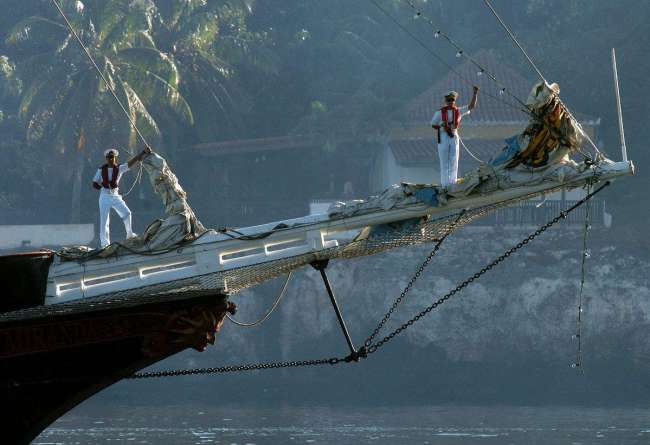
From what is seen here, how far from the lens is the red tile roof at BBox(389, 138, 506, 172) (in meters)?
49.6

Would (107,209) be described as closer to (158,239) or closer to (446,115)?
(158,239)

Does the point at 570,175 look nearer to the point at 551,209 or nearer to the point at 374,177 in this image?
the point at 551,209

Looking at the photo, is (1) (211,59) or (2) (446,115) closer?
(2) (446,115)

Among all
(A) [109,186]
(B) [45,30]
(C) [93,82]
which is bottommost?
(A) [109,186]

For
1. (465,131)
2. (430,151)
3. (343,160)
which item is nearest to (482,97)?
(465,131)

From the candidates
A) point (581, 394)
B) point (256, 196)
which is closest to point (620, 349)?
point (581, 394)

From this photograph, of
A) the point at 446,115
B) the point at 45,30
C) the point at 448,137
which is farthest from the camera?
the point at 45,30

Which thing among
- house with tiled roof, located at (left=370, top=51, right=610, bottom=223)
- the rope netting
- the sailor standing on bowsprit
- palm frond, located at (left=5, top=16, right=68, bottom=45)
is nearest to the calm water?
house with tiled roof, located at (left=370, top=51, right=610, bottom=223)

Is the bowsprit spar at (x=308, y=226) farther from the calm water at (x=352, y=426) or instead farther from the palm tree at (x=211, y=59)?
the palm tree at (x=211, y=59)

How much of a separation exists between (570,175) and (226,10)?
37254 millimetres

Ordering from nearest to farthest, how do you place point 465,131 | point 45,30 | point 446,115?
point 446,115
point 465,131
point 45,30

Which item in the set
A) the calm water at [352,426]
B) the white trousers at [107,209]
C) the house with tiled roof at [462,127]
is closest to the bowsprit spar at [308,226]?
the white trousers at [107,209]

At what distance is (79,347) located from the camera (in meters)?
18.6

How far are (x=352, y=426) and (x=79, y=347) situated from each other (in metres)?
22.0
